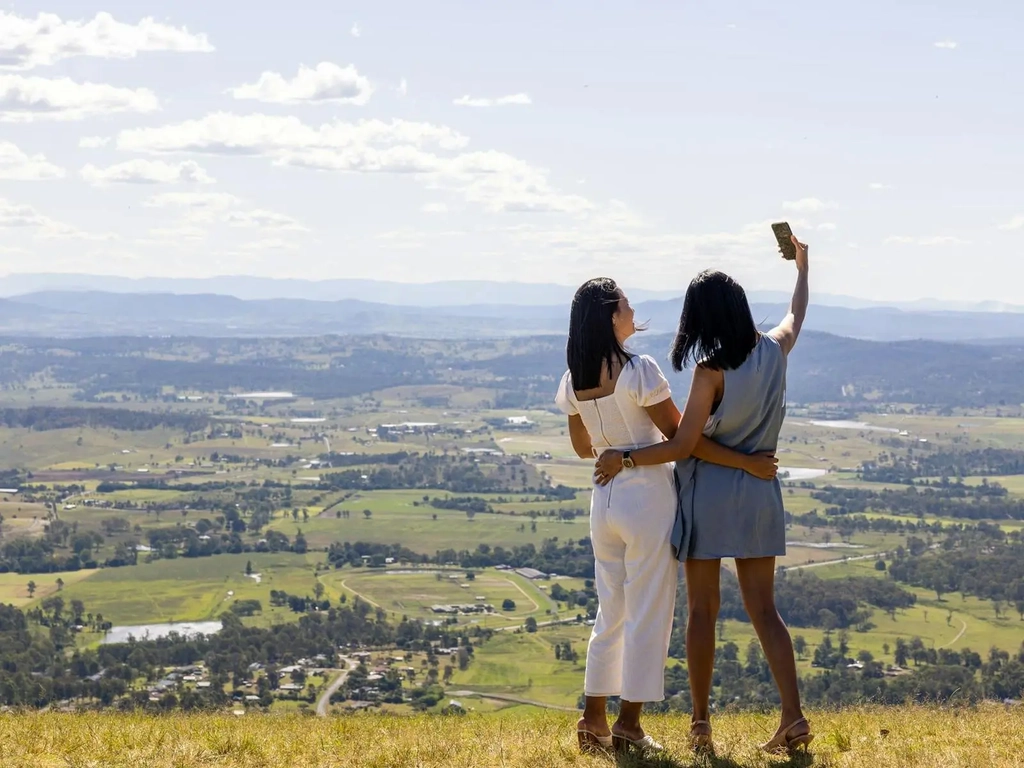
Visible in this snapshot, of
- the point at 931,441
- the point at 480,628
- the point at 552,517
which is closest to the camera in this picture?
the point at 480,628

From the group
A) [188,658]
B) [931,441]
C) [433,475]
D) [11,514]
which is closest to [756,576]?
[188,658]

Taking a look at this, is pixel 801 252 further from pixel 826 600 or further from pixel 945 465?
pixel 945 465

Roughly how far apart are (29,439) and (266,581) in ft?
230

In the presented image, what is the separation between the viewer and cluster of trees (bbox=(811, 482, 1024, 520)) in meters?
75.1

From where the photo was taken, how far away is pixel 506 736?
6.87 metres

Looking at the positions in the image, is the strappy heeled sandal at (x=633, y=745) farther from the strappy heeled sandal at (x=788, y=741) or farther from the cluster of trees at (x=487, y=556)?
the cluster of trees at (x=487, y=556)

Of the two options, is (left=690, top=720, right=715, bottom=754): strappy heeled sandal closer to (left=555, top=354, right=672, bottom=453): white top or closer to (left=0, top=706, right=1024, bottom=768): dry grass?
(left=0, top=706, right=1024, bottom=768): dry grass

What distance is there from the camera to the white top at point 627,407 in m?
6.12

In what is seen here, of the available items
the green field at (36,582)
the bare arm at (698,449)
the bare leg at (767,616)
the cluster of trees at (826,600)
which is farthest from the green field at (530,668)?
the bare arm at (698,449)

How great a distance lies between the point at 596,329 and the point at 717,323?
61 centimetres

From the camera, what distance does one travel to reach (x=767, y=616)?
638cm

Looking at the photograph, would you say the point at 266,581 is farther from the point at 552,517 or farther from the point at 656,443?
the point at 656,443

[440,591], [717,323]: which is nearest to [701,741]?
[717,323]

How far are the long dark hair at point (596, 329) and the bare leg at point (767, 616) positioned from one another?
125cm
